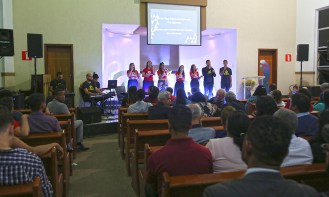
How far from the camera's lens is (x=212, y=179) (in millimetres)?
1799

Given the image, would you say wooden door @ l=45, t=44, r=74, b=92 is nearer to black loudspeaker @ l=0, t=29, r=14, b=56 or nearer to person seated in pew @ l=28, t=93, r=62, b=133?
black loudspeaker @ l=0, t=29, r=14, b=56

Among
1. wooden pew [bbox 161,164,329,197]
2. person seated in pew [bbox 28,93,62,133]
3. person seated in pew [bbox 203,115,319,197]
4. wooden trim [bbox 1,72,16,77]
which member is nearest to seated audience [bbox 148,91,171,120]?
person seated in pew [bbox 28,93,62,133]

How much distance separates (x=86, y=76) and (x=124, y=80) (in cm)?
209

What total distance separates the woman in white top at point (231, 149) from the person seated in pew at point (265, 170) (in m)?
1.04

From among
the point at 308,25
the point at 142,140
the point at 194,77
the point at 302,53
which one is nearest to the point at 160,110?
the point at 142,140

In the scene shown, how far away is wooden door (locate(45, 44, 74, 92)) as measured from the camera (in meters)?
9.40

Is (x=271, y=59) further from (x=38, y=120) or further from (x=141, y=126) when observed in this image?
(x=38, y=120)

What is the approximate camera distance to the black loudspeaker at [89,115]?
680cm

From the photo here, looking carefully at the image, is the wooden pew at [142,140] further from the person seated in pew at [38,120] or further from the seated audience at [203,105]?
the seated audience at [203,105]

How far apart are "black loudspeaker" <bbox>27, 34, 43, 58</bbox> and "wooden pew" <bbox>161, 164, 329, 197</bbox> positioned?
6428 mm

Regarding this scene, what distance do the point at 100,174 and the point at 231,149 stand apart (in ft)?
8.07

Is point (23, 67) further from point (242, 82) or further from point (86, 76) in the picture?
point (242, 82)

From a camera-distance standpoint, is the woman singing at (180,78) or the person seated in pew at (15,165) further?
the woman singing at (180,78)

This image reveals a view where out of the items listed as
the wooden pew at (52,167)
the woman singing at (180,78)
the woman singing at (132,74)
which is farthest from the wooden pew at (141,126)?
the woman singing at (180,78)
